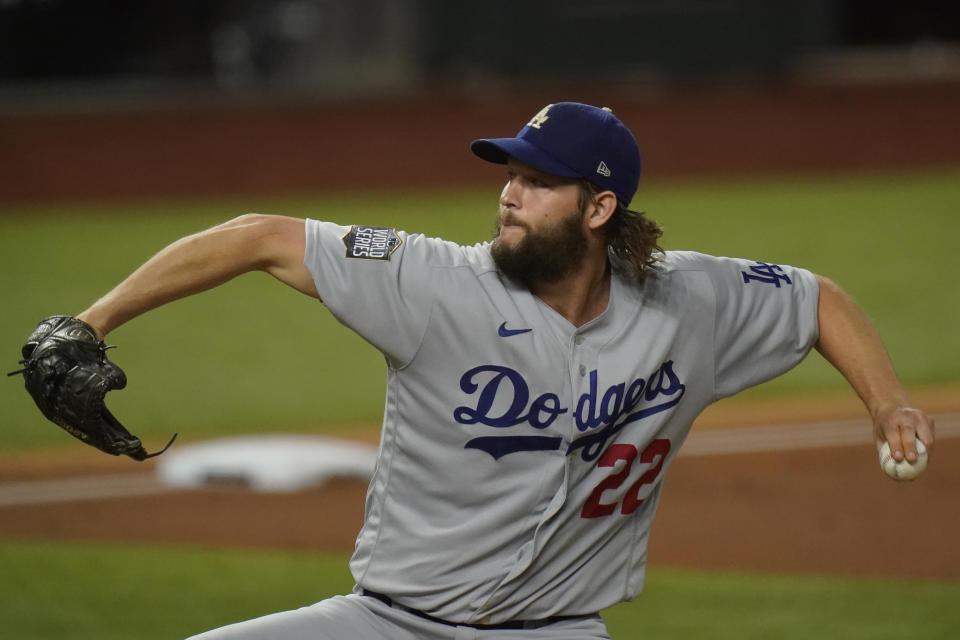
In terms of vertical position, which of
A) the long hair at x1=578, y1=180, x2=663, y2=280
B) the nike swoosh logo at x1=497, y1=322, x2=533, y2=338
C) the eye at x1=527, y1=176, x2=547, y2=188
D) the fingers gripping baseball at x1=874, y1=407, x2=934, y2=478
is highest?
the eye at x1=527, y1=176, x2=547, y2=188

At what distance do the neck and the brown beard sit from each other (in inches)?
1.5

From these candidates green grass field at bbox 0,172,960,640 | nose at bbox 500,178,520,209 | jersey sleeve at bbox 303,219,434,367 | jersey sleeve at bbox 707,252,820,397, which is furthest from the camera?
green grass field at bbox 0,172,960,640

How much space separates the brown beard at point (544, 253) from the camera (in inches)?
126

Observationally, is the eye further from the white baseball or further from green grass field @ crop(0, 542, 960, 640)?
green grass field @ crop(0, 542, 960, 640)

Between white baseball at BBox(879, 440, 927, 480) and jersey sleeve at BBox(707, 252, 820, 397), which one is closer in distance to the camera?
white baseball at BBox(879, 440, 927, 480)

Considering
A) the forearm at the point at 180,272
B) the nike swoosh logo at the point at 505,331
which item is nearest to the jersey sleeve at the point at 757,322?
the nike swoosh logo at the point at 505,331

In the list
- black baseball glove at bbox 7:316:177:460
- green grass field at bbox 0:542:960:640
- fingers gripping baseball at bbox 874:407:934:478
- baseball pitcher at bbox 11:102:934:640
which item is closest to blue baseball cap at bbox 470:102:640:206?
baseball pitcher at bbox 11:102:934:640

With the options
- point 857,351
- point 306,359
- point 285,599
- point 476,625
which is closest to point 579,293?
point 857,351

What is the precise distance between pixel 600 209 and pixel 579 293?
8.2 inches

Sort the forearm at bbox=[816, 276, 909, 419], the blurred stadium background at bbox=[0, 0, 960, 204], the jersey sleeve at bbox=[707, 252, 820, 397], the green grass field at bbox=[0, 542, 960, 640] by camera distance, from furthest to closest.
A: the blurred stadium background at bbox=[0, 0, 960, 204], the green grass field at bbox=[0, 542, 960, 640], the jersey sleeve at bbox=[707, 252, 820, 397], the forearm at bbox=[816, 276, 909, 419]

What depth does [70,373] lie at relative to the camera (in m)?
2.92

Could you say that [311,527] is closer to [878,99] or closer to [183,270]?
[183,270]

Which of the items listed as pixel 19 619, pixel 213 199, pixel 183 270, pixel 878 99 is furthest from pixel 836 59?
pixel 183 270

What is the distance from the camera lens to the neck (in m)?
3.31
